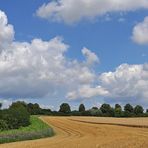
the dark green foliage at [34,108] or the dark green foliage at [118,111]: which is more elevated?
the dark green foliage at [34,108]

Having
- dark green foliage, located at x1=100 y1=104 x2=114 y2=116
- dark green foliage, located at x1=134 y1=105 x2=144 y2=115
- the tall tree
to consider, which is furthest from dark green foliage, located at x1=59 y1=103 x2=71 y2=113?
dark green foliage, located at x1=134 y1=105 x2=144 y2=115

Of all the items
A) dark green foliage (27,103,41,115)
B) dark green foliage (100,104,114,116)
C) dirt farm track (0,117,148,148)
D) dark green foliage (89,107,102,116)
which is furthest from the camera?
dark green foliage (27,103,41,115)

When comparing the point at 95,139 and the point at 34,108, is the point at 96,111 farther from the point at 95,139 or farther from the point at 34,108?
the point at 95,139

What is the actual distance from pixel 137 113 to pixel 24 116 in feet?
291

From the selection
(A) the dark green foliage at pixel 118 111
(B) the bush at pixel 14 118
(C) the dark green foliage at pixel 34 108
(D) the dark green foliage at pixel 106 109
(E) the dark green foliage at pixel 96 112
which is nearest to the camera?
(B) the bush at pixel 14 118

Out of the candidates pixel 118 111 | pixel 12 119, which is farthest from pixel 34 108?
pixel 12 119

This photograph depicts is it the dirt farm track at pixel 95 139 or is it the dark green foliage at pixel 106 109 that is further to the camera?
the dark green foliage at pixel 106 109

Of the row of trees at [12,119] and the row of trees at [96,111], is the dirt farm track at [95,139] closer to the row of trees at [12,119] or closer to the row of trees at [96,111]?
the row of trees at [12,119]

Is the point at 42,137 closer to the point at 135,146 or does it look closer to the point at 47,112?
the point at 135,146

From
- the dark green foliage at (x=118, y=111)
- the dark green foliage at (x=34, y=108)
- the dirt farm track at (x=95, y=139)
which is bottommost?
Answer: the dirt farm track at (x=95, y=139)

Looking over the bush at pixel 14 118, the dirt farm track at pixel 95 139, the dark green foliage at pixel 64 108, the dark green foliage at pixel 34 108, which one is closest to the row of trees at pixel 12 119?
the bush at pixel 14 118

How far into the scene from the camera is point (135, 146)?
32.1 m

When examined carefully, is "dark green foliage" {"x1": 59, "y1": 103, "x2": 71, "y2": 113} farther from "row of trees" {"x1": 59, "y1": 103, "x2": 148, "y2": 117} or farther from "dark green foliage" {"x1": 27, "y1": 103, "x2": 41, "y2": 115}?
"dark green foliage" {"x1": 27, "y1": 103, "x2": 41, "y2": 115}

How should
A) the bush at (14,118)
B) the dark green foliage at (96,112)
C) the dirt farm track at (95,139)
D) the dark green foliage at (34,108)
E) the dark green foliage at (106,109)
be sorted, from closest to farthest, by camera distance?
the dirt farm track at (95,139), the bush at (14,118), the dark green foliage at (96,112), the dark green foliage at (106,109), the dark green foliage at (34,108)
